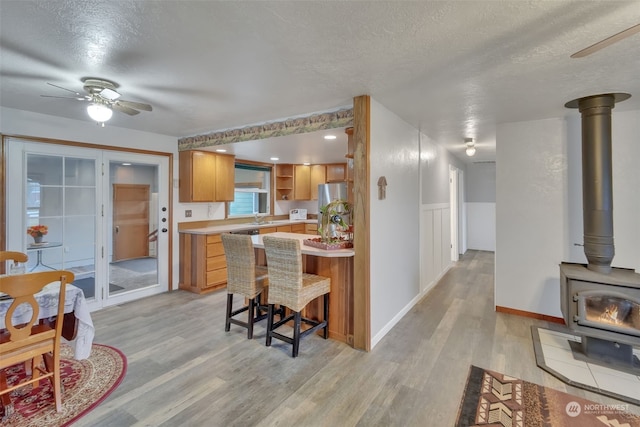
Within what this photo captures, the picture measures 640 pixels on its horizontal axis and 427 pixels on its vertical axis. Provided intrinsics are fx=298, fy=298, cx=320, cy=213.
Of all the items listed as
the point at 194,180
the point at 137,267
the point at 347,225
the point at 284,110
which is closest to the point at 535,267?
the point at 347,225

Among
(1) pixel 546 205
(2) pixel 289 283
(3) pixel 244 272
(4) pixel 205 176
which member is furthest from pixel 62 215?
(1) pixel 546 205

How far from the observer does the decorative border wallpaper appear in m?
3.03

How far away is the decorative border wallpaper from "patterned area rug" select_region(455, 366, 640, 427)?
248 centimetres

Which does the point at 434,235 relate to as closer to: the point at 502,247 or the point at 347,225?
the point at 502,247

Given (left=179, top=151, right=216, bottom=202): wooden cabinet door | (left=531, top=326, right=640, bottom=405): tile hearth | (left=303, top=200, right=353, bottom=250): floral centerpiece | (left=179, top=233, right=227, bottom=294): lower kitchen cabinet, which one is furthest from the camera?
(left=179, top=151, right=216, bottom=202): wooden cabinet door

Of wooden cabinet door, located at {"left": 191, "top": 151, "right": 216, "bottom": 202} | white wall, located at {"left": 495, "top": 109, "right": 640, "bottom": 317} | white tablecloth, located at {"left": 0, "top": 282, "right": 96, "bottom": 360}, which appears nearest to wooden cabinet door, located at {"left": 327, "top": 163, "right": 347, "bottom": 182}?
wooden cabinet door, located at {"left": 191, "top": 151, "right": 216, "bottom": 202}

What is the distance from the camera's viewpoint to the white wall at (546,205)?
10.1 feet

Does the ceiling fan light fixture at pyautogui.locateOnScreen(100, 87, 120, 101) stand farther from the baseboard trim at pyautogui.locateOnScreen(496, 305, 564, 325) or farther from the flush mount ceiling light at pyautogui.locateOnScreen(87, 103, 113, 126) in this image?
the baseboard trim at pyautogui.locateOnScreen(496, 305, 564, 325)

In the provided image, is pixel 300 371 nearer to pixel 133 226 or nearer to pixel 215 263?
pixel 215 263

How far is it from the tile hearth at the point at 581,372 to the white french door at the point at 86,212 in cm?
475

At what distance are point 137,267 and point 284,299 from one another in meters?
2.84

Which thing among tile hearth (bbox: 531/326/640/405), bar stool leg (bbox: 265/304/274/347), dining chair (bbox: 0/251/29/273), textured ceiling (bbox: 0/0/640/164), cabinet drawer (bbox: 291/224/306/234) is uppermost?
textured ceiling (bbox: 0/0/640/164)

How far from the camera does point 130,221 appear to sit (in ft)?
13.7

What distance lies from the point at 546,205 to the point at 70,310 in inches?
183
